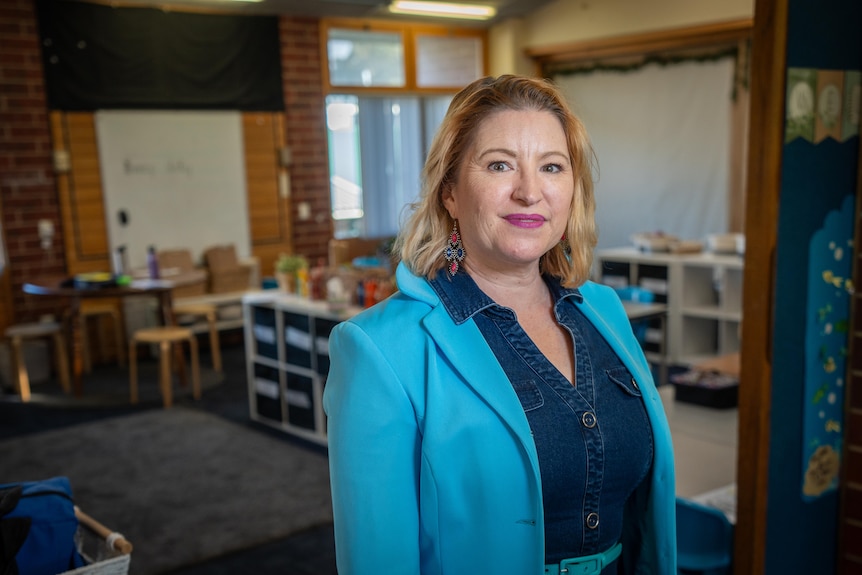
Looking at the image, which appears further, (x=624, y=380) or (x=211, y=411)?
(x=211, y=411)

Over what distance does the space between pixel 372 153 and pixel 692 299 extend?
3.98 m

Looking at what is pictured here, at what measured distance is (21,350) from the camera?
21.5 feet

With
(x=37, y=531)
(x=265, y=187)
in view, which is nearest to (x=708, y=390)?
(x=37, y=531)

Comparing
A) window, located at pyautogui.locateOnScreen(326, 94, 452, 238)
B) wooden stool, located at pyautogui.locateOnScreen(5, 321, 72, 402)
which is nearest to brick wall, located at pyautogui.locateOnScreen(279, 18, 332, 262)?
window, located at pyautogui.locateOnScreen(326, 94, 452, 238)

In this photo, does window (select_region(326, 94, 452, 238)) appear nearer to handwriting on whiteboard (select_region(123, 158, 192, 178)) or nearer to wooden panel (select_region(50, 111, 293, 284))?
handwriting on whiteboard (select_region(123, 158, 192, 178))

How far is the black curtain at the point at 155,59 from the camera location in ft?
22.8

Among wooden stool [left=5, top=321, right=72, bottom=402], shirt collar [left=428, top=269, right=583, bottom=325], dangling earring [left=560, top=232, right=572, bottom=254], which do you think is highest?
dangling earring [left=560, top=232, right=572, bottom=254]

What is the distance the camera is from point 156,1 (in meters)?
7.35

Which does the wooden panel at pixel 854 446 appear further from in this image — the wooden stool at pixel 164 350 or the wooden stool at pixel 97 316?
the wooden stool at pixel 97 316

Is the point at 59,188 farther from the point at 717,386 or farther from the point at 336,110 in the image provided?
the point at 717,386

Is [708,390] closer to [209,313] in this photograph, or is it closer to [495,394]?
[495,394]

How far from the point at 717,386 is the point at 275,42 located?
6150 mm

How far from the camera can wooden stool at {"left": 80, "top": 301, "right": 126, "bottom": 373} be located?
696 cm

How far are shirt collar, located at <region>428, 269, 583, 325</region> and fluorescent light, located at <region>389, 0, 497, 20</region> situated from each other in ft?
22.6
